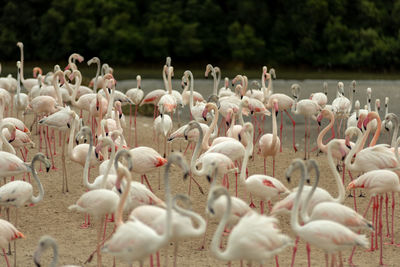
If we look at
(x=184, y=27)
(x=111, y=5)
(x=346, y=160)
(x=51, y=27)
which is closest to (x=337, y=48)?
(x=184, y=27)

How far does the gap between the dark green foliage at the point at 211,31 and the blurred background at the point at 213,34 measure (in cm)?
4

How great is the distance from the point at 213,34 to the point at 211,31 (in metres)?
0.20

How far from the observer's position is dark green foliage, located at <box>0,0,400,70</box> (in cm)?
2534

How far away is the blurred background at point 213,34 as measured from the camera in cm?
2528

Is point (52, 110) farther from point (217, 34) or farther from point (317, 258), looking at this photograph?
point (217, 34)

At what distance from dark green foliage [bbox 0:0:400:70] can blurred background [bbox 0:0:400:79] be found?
0.13ft

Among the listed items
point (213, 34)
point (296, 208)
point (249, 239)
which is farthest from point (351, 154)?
point (213, 34)

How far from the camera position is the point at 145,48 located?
1065 inches

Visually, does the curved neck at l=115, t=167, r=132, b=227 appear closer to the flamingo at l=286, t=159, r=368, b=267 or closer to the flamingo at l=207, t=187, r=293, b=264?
the flamingo at l=207, t=187, r=293, b=264

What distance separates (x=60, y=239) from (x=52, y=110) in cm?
322

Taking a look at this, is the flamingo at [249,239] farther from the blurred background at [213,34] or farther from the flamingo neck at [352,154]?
the blurred background at [213,34]

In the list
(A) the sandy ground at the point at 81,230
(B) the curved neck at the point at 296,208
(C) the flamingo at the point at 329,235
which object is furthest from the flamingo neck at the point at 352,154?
(C) the flamingo at the point at 329,235

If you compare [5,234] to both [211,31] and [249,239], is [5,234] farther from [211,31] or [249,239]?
[211,31]

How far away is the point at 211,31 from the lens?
1083 inches
